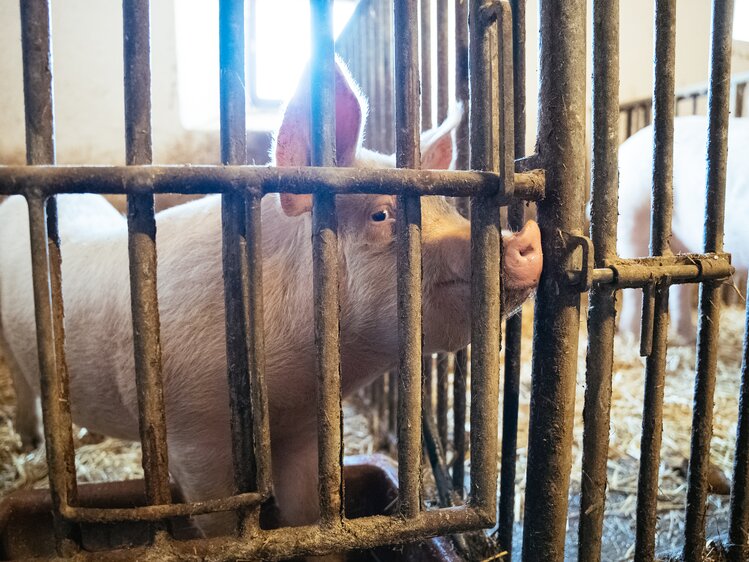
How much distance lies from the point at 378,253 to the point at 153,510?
0.78 m

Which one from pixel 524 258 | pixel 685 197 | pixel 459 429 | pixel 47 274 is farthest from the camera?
pixel 685 197

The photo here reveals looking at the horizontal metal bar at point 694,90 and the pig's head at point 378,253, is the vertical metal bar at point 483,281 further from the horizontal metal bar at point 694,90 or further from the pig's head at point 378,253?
the horizontal metal bar at point 694,90

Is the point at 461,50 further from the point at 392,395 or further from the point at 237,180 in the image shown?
the point at 392,395

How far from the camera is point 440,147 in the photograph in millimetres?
1718

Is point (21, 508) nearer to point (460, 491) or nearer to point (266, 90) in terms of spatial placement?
point (460, 491)

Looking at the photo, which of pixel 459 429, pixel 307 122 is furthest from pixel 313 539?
A: pixel 459 429

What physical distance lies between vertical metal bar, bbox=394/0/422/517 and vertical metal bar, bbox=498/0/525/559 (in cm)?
38

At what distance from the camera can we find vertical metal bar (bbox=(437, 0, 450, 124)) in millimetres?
1917

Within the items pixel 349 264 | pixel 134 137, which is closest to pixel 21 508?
pixel 349 264

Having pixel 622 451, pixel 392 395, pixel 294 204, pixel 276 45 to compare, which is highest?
pixel 276 45

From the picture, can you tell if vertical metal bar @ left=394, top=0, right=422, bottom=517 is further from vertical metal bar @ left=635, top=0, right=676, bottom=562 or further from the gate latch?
vertical metal bar @ left=635, top=0, right=676, bottom=562

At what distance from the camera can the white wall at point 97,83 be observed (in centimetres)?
470

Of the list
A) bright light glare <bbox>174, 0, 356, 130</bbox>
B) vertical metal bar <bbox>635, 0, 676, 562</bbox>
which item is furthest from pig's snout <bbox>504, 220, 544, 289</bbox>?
bright light glare <bbox>174, 0, 356, 130</bbox>

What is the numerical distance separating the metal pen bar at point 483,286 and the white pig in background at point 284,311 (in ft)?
0.31
